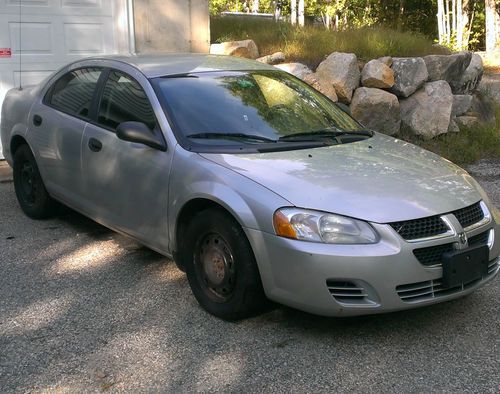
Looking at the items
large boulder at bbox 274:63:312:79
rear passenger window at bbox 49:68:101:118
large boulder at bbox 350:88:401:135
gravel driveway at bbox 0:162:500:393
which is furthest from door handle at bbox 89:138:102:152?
large boulder at bbox 350:88:401:135

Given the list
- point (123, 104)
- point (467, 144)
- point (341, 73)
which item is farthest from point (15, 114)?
point (467, 144)

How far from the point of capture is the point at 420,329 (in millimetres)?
3732

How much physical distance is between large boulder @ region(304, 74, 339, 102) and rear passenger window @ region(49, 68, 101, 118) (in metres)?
3.87

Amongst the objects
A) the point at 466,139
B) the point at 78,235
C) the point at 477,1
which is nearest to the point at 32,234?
the point at 78,235

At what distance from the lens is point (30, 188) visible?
234 inches

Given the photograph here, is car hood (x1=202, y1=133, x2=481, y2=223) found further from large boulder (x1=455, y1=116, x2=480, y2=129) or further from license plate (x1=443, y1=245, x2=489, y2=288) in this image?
large boulder (x1=455, y1=116, x2=480, y2=129)

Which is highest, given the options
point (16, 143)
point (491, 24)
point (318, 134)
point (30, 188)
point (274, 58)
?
point (491, 24)

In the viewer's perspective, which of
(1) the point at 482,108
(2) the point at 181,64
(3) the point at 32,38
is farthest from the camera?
(1) the point at 482,108

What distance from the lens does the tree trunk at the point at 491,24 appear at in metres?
20.3

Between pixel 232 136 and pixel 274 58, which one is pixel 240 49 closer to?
pixel 274 58

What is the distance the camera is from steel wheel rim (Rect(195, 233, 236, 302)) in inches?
147

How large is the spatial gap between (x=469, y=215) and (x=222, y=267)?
1.49 metres

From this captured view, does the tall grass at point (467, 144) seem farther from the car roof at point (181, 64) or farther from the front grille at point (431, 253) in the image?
the front grille at point (431, 253)

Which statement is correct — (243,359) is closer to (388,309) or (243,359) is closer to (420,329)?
(388,309)
